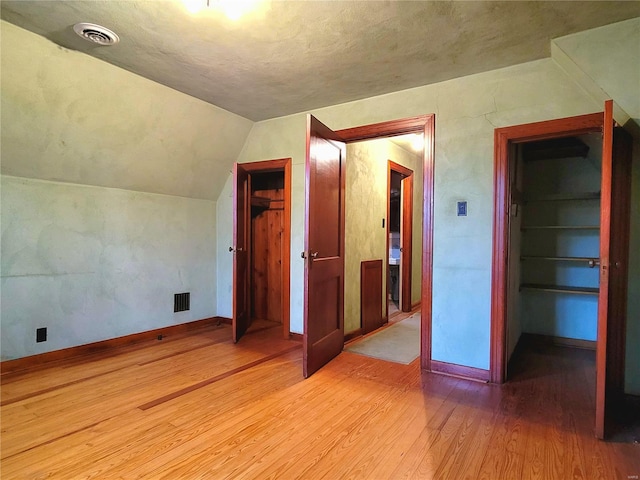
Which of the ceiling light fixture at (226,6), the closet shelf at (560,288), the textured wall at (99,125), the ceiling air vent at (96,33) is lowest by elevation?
the closet shelf at (560,288)

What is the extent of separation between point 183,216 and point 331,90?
2326 millimetres

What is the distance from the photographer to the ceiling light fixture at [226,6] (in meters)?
1.93

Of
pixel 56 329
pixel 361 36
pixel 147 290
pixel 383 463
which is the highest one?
pixel 361 36

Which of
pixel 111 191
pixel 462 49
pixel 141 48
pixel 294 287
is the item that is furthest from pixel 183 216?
pixel 462 49

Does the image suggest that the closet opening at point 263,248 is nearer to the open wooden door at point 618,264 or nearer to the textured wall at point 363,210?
the textured wall at point 363,210

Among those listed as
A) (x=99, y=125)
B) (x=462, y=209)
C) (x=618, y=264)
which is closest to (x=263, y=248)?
(x=99, y=125)

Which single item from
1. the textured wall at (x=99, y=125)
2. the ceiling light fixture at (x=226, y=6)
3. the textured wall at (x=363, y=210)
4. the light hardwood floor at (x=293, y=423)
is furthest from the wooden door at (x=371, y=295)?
the ceiling light fixture at (x=226, y=6)

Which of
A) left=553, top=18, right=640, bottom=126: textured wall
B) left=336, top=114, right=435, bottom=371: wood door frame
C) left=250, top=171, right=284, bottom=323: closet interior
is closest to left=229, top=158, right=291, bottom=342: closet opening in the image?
left=250, top=171, right=284, bottom=323: closet interior

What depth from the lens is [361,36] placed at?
2.27 m

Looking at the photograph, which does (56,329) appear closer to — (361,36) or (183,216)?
(183,216)

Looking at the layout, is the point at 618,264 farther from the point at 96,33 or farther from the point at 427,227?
the point at 96,33

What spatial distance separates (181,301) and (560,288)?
4.29 m

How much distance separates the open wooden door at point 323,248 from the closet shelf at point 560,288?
2054 mm

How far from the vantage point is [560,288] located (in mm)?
3699
